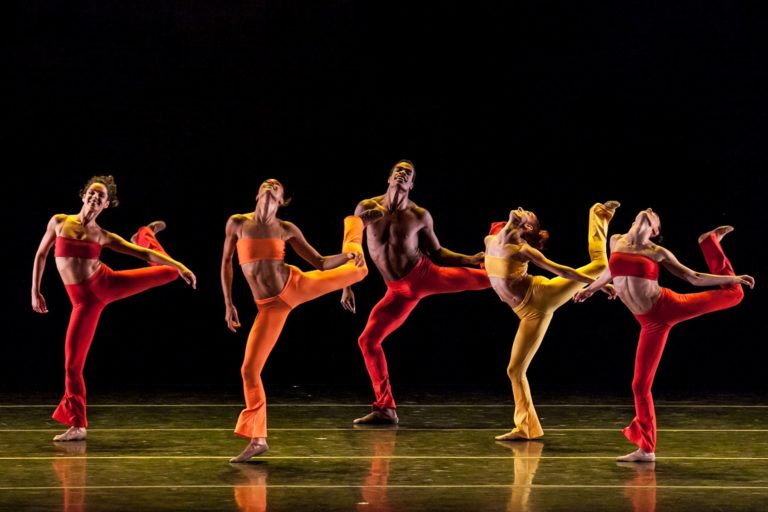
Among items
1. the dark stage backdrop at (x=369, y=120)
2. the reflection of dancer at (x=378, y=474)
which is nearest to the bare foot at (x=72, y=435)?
the reflection of dancer at (x=378, y=474)

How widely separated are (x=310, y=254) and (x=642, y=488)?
204 centimetres

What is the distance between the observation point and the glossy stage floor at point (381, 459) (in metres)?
5.51

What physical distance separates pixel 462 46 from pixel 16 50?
11.1 feet

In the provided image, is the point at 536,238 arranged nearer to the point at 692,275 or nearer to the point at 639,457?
the point at 692,275

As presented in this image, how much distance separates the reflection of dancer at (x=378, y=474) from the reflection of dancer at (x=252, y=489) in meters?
0.43

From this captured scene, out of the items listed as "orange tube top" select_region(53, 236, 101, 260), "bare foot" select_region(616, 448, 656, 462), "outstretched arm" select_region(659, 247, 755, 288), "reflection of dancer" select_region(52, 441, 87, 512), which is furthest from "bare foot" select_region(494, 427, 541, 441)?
"orange tube top" select_region(53, 236, 101, 260)

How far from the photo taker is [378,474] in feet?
20.0

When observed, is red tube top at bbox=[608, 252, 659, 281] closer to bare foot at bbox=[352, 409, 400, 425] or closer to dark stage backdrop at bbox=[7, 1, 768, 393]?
bare foot at bbox=[352, 409, 400, 425]

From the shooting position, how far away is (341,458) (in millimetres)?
6516

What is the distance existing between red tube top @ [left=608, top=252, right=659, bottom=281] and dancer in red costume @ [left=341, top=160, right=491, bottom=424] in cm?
141

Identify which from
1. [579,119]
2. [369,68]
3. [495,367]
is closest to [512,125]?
[579,119]

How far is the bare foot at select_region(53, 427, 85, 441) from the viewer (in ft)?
22.7

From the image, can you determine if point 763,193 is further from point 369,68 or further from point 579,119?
point 369,68

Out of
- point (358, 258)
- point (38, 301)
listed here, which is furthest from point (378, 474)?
point (38, 301)
